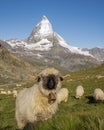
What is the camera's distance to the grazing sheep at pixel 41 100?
12781 mm

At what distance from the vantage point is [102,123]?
532cm

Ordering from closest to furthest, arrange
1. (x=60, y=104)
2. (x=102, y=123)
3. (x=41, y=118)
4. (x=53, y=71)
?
(x=102, y=123) < (x=41, y=118) < (x=53, y=71) < (x=60, y=104)

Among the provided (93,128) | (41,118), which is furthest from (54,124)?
(41,118)

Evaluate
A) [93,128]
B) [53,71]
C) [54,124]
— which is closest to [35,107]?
[53,71]

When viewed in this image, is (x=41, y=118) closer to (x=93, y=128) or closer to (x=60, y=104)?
(x=93, y=128)

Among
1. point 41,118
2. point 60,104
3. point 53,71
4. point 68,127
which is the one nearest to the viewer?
point 68,127

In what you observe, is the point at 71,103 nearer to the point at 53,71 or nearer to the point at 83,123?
the point at 53,71

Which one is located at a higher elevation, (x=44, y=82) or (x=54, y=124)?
(x=44, y=82)

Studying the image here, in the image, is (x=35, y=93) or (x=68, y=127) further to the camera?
(x=35, y=93)

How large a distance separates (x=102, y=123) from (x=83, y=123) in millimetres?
457

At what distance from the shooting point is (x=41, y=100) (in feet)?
42.8

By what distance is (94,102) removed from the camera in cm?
3031

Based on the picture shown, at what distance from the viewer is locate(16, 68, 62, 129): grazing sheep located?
12.8 meters

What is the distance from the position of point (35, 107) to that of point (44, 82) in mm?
1156
